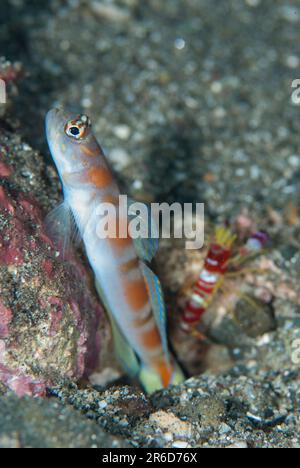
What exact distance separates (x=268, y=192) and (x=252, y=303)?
1336mm

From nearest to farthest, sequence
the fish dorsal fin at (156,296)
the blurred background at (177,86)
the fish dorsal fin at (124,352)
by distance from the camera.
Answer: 1. the fish dorsal fin at (156,296)
2. the fish dorsal fin at (124,352)
3. the blurred background at (177,86)

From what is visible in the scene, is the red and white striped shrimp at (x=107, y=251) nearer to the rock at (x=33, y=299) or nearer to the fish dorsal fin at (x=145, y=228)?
the fish dorsal fin at (x=145, y=228)

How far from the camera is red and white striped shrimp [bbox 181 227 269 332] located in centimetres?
353

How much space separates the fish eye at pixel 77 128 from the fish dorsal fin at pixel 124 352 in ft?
3.92

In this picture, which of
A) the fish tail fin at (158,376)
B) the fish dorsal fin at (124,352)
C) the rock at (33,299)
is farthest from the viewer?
the fish tail fin at (158,376)

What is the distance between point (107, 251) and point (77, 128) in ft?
2.52

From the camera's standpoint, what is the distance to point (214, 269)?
3.54m

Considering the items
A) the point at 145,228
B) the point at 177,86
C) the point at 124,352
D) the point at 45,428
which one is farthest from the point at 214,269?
the point at 177,86

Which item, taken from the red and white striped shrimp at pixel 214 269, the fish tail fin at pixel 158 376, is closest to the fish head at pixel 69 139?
the red and white striped shrimp at pixel 214 269

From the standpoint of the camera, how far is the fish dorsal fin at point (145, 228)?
2.99 meters

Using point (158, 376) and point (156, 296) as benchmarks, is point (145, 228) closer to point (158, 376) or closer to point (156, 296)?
point (156, 296)

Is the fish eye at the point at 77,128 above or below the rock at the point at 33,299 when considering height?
above

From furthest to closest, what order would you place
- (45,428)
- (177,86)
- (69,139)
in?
(177,86) → (69,139) → (45,428)

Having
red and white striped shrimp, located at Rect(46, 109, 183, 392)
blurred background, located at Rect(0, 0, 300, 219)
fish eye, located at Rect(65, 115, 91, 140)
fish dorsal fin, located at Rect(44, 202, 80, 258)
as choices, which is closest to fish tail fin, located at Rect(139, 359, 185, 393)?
red and white striped shrimp, located at Rect(46, 109, 183, 392)
